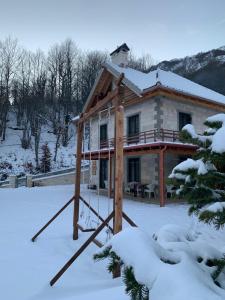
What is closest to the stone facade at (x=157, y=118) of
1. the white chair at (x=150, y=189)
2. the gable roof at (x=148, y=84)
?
the white chair at (x=150, y=189)

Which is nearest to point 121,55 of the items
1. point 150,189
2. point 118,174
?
point 150,189

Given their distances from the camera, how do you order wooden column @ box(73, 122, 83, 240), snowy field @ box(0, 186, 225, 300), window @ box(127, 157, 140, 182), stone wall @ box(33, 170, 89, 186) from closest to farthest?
1. snowy field @ box(0, 186, 225, 300)
2. wooden column @ box(73, 122, 83, 240)
3. window @ box(127, 157, 140, 182)
4. stone wall @ box(33, 170, 89, 186)

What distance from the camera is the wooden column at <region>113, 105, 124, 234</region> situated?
186 inches

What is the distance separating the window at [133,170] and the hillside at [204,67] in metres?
28.0

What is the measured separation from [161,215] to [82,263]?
5.38 m

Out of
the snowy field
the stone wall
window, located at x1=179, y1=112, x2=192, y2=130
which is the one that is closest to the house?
window, located at x1=179, y1=112, x2=192, y2=130

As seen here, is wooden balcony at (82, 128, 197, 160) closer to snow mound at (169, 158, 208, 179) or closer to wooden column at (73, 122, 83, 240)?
wooden column at (73, 122, 83, 240)

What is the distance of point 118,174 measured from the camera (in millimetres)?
4848

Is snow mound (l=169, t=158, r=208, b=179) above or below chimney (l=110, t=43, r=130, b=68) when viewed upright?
below

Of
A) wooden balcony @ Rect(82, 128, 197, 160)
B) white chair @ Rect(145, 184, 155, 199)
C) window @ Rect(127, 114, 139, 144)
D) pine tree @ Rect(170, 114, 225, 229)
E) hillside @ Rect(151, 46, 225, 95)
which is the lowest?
white chair @ Rect(145, 184, 155, 199)

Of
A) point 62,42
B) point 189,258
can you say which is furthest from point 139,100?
point 62,42

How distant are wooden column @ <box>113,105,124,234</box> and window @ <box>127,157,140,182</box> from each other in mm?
12143

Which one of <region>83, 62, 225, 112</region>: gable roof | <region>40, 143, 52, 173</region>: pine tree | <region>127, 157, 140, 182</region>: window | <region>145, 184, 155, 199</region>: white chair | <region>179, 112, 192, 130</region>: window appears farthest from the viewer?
<region>40, 143, 52, 173</region>: pine tree

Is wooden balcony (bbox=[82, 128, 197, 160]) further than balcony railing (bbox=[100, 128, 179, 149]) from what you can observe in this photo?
No
